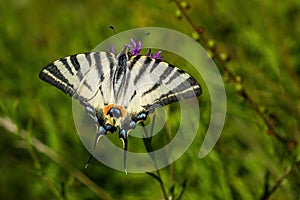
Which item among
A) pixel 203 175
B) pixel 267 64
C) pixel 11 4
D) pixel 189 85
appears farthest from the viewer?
pixel 11 4

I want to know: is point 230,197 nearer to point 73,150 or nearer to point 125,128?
point 125,128

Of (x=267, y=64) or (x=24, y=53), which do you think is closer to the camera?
(x=267, y=64)

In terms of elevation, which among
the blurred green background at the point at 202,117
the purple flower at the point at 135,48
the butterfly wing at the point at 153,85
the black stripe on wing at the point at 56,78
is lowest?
the blurred green background at the point at 202,117

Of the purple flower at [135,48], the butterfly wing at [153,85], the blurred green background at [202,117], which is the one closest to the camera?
the butterfly wing at [153,85]

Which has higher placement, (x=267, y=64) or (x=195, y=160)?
(x=195, y=160)

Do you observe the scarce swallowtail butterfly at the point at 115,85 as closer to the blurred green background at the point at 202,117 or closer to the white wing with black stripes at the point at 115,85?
the white wing with black stripes at the point at 115,85

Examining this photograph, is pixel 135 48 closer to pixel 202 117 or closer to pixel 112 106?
pixel 112 106

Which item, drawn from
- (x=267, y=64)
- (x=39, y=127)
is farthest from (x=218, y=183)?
(x=39, y=127)

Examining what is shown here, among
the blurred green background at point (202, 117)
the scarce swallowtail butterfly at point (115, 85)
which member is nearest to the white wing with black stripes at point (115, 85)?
the scarce swallowtail butterfly at point (115, 85)
